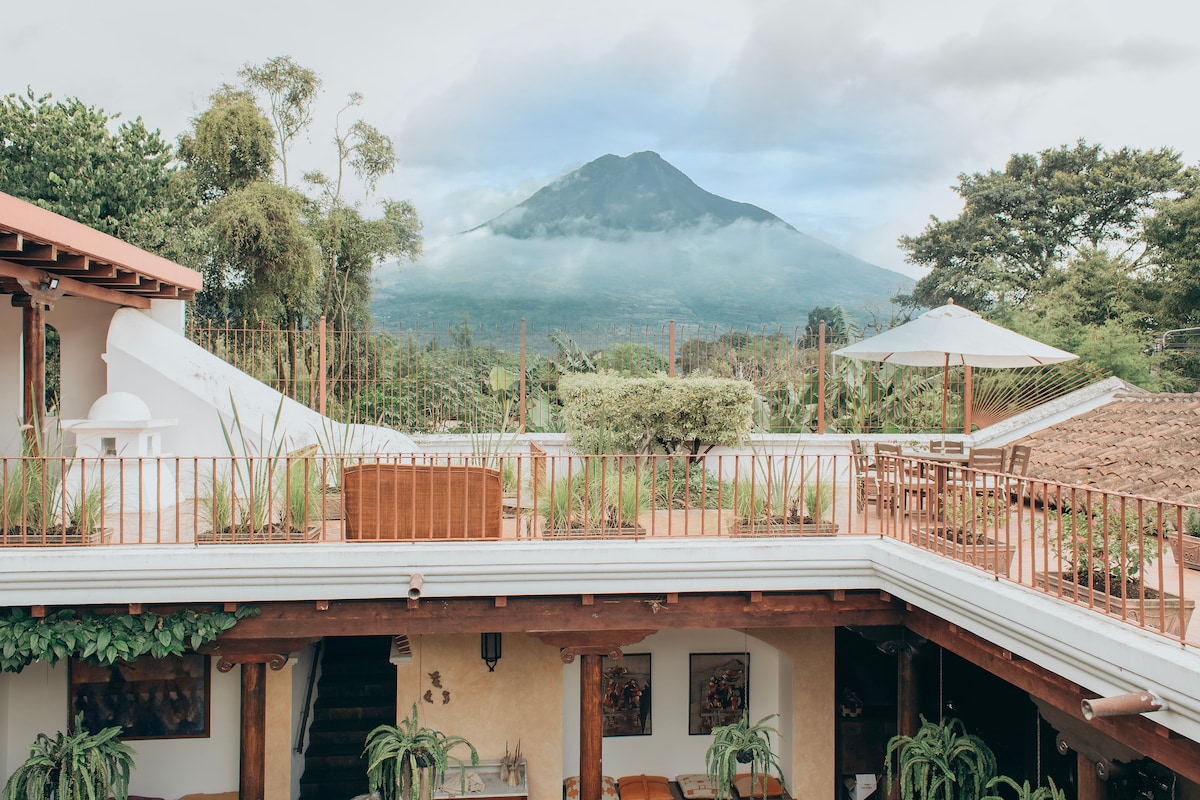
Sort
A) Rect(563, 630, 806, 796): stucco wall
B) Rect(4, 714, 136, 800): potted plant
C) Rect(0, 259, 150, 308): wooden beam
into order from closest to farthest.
Result: Rect(4, 714, 136, 800): potted plant → Rect(0, 259, 150, 308): wooden beam → Rect(563, 630, 806, 796): stucco wall

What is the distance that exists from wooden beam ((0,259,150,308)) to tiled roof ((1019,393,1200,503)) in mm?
8888

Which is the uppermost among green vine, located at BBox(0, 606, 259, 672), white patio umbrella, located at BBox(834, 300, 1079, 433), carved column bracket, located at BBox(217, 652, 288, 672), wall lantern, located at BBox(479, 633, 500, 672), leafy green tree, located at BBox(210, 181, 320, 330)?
leafy green tree, located at BBox(210, 181, 320, 330)

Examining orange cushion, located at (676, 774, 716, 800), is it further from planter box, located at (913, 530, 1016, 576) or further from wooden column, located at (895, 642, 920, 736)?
planter box, located at (913, 530, 1016, 576)

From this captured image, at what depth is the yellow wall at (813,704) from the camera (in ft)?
28.2

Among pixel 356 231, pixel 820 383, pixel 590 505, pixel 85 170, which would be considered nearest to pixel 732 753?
pixel 590 505

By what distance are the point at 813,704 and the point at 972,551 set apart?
3.82 meters

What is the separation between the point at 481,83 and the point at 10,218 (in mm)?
61427

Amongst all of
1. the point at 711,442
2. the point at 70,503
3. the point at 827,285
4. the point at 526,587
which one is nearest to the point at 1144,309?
the point at 711,442

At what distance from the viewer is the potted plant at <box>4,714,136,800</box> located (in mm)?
6316

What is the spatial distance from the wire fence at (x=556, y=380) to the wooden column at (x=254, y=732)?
4.27 m

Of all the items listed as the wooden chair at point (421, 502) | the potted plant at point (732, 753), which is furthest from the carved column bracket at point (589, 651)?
the wooden chair at point (421, 502)

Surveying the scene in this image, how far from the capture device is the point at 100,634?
5.77 m

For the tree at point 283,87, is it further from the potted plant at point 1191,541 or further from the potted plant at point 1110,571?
the potted plant at point 1110,571

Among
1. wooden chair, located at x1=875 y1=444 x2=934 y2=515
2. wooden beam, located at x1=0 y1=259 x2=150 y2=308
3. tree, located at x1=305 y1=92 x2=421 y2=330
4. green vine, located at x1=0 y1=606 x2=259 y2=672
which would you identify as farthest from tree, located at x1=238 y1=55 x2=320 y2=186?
wooden chair, located at x1=875 y1=444 x2=934 y2=515
